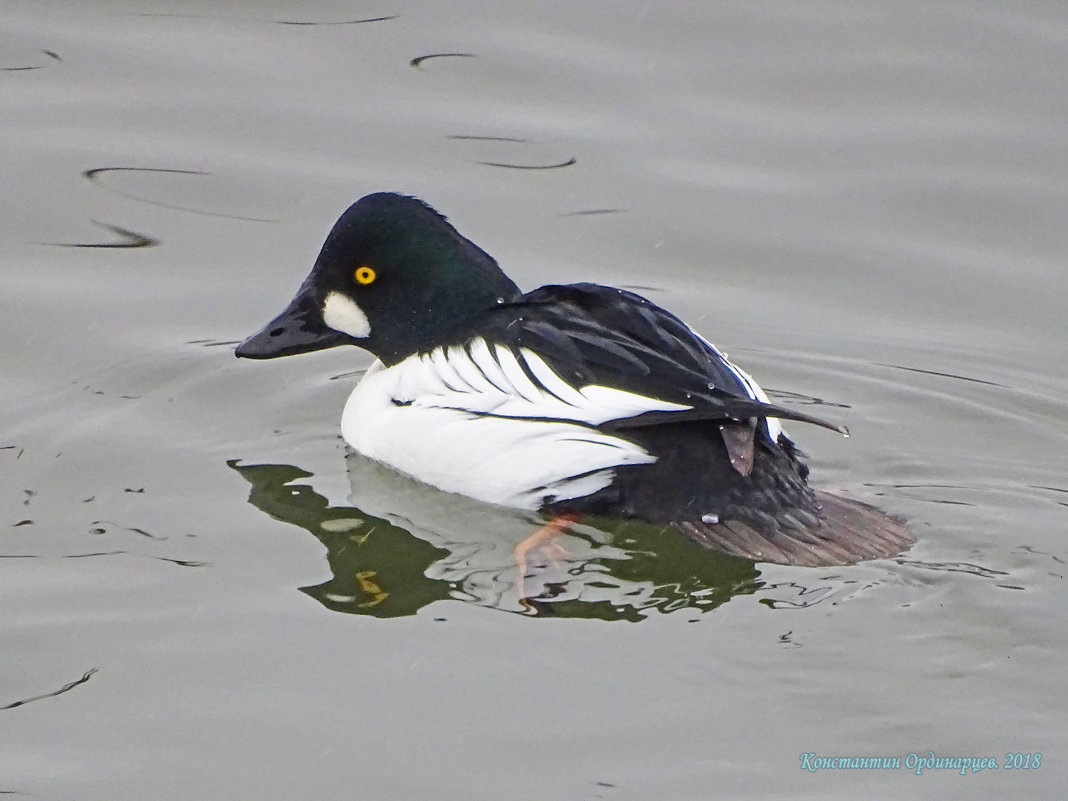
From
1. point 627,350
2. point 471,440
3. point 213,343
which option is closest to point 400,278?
point 471,440

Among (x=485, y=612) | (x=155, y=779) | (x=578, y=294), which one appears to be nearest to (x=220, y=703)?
(x=155, y=779)

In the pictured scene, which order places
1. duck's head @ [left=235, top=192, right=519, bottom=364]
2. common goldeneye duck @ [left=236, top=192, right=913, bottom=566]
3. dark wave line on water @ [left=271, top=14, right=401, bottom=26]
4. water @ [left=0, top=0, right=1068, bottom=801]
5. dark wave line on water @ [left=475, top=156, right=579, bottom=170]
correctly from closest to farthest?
1. water @ [left=0, top=0, right=1068, bottom=801]
2. common goldeneye duck @ [left=236, top=192, right=913, bottom=566]
3. duck's head @ [left=235, top=192, right=519, bottom=364]
4. dark wave line on water @ [left=475, top=156, right=579, bottom=170]
5. dark wave line on water @ [left=271, top=14, right=401, bottom=26]

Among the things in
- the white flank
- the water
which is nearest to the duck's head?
the white flank

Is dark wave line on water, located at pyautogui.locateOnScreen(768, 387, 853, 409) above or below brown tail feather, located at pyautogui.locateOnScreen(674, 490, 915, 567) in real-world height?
above

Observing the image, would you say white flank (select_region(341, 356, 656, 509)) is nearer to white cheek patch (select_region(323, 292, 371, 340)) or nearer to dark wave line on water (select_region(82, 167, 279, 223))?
white cheek patch (select_region(323, 292, 371, 340))

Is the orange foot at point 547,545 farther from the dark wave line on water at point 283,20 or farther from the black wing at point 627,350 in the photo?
the dark wave line on water at point 283,20

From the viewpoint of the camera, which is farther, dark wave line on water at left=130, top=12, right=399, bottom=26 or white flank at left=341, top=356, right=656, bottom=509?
dark wave line on water at left=130, top=12, right=399, bottom=26

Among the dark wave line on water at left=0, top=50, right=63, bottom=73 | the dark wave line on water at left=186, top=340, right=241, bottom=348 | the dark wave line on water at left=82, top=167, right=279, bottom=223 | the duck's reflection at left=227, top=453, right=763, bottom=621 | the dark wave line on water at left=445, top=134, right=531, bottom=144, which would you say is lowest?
the duck's reflection at left=227, top=453, right=763, bottom=621

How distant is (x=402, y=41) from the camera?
10898mm

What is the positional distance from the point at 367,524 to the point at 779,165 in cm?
442

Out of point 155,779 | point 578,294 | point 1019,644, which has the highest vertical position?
point 578,294

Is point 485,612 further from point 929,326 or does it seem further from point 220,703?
point 929,326

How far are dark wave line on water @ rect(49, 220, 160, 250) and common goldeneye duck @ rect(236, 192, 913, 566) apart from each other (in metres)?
2.28

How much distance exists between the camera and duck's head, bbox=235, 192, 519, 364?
22.0ft
